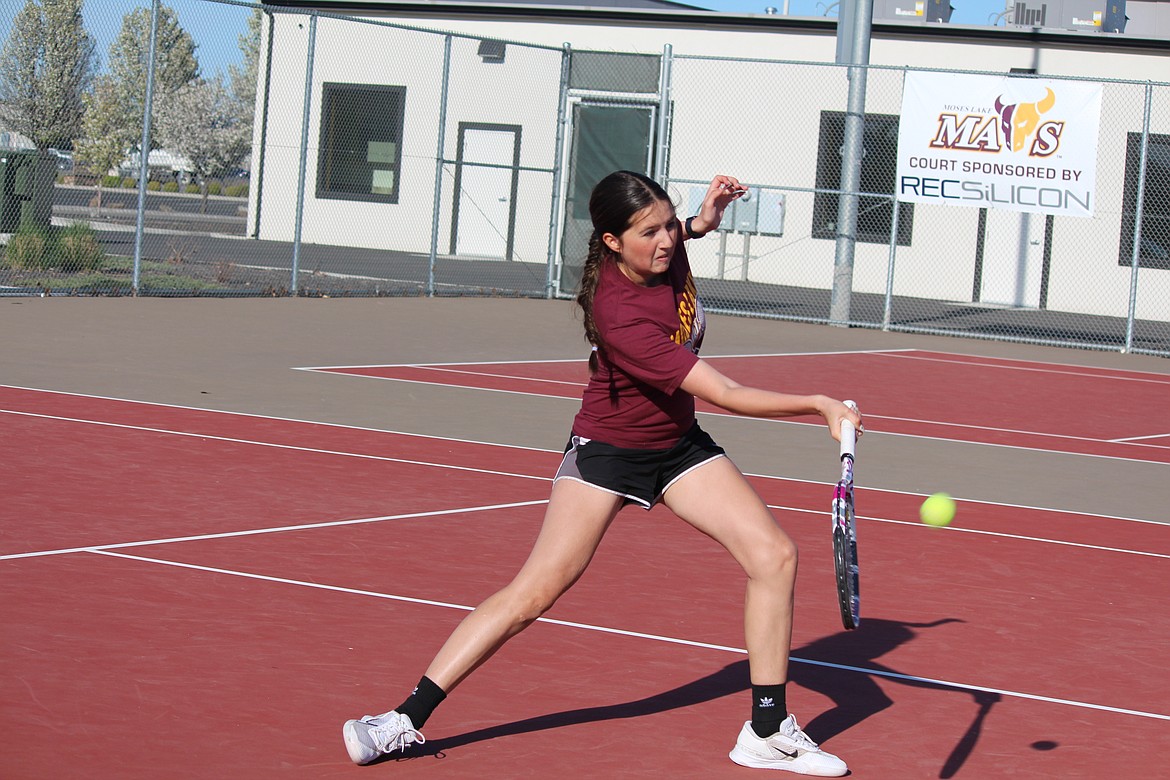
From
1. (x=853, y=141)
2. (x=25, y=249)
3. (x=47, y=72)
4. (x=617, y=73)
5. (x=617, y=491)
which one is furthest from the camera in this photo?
(x=617, y=73)

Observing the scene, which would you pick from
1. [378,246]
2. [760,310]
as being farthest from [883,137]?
[378,246]

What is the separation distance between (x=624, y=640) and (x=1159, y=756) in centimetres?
188

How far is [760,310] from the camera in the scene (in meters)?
24.0

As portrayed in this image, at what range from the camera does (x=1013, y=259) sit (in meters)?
27.6

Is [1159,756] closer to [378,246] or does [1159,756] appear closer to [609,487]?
[609,487]

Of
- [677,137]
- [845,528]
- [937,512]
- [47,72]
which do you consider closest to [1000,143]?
[677,137]

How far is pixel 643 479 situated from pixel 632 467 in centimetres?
5

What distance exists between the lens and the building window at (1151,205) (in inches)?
1054

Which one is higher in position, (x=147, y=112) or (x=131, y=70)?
(x=131, y=70)

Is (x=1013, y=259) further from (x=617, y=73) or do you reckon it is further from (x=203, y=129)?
(x=203, y=129)

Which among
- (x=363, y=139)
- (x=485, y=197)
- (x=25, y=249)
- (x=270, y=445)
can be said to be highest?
(x=363, y=139)

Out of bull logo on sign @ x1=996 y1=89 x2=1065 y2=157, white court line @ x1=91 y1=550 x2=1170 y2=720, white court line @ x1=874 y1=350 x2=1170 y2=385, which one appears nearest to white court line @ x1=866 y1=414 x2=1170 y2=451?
white court line @ x1=874 y1=350 x2=1170 y2=385

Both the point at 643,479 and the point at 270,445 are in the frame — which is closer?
the point at 643,479

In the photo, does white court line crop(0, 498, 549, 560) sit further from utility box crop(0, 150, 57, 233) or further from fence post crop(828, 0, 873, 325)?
fence post crop(828, 0, 873, 325)
